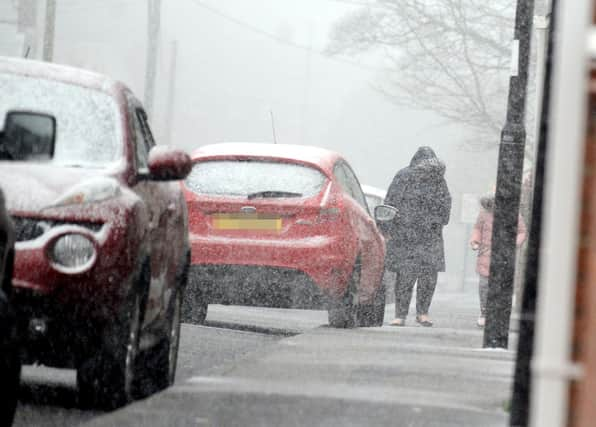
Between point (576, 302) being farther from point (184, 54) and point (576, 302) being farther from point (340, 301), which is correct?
point (184, 54)

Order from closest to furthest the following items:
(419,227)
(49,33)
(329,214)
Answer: (329,214)
(419,227)
(49,33)

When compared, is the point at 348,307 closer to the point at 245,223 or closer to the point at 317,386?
the point at 245,223

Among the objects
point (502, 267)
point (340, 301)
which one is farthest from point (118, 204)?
point (340, 301)

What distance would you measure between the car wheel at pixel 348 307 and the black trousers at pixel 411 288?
2.51 metres

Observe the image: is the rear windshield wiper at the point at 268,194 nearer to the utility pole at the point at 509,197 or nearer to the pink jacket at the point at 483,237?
the utility pole at the point at 509,197

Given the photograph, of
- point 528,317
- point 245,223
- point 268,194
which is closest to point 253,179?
point 268,194

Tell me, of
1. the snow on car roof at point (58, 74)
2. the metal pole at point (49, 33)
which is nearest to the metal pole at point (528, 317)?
the snow on car roof at point (58, 74)

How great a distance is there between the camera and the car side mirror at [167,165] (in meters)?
8.04

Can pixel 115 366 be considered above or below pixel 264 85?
below

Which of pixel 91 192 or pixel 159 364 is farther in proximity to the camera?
pixel 159 364

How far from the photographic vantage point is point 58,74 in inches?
339

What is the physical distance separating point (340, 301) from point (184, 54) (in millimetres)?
93054

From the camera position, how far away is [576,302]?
3.27 m

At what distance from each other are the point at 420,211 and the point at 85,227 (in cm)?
945
